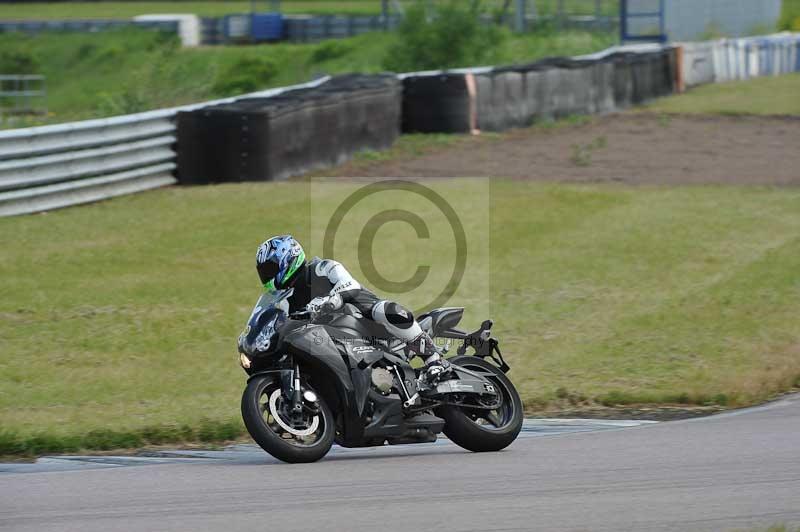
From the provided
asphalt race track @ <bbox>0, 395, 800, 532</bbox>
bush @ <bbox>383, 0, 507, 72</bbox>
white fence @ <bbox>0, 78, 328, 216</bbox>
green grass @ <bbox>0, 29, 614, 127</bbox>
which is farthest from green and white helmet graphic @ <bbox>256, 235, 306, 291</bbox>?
green grass @ <bbox>0, 29, 614, 127</bbox>

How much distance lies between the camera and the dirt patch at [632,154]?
1912 cm

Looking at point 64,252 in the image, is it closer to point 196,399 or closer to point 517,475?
point 196,399

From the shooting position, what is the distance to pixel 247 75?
49.3m

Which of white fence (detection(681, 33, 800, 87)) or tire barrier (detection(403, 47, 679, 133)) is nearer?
tire barrier (detection(403, 47, 679, 133))

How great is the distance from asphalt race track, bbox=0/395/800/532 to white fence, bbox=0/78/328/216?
828cm

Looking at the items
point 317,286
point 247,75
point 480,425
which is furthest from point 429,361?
point 247,75

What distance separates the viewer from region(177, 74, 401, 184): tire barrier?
17.0m

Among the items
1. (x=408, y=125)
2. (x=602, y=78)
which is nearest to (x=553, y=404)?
(x=408, y=125)

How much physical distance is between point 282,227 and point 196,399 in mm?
6048

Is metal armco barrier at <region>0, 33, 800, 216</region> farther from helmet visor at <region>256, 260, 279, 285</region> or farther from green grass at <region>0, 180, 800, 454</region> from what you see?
helmet visor at <region>256, 260, 279, 285</region>

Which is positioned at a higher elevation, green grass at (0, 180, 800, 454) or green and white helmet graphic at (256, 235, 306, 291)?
green and white helmet graphic at (256, 235, 306, 291)

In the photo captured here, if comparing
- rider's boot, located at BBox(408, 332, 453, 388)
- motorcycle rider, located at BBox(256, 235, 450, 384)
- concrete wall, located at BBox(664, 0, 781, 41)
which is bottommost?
rider's boot, located at BBox(408, 332, 453, 388)

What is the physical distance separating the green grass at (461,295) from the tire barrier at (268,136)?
0.41 metres

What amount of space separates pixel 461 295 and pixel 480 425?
5046mm
